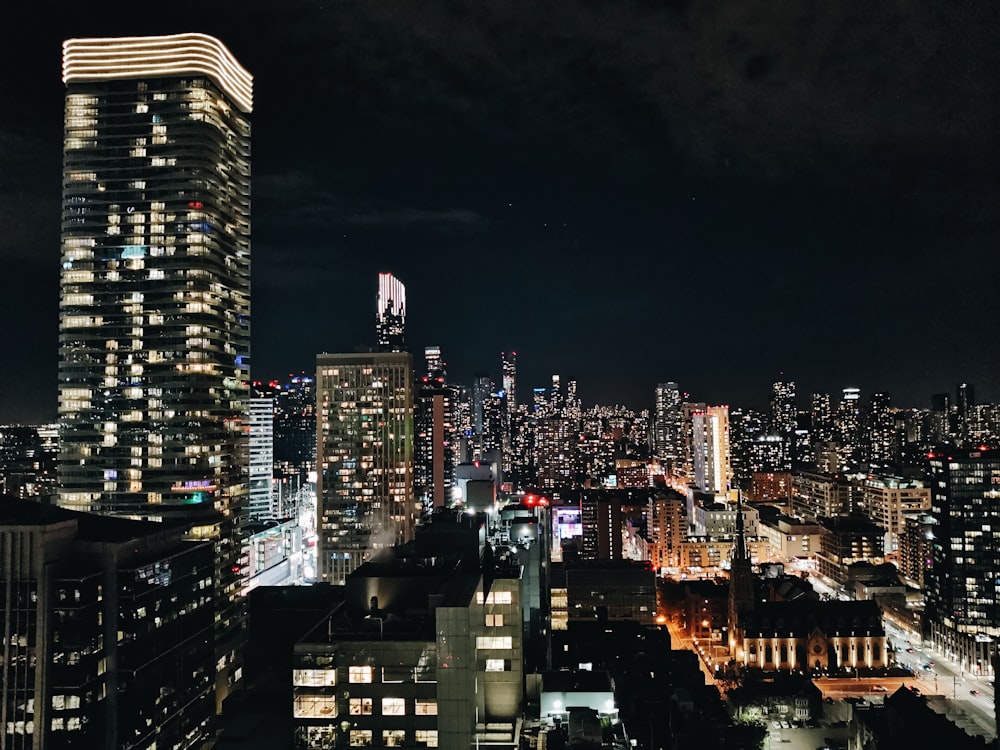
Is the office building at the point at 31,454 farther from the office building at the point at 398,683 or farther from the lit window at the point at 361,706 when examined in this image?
the lit window at the point at 361,706

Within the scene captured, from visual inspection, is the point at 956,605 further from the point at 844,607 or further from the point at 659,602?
the point at 659,602

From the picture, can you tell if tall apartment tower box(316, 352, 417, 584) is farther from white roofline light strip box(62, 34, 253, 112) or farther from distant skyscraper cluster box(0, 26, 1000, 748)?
white roofline light strip box(62, 34, 253, 112)

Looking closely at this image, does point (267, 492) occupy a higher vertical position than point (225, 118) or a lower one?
lower

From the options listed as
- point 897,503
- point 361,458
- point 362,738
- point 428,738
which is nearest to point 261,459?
point 361,458

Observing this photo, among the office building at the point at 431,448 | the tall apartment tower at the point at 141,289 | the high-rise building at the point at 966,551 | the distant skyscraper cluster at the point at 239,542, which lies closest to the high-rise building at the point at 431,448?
the office building at the point at 431,448

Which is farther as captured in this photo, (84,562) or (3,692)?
(84,562)

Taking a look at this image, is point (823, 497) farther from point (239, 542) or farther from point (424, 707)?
point (424, 707)

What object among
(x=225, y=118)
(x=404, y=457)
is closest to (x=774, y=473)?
(x=404, y=457)
